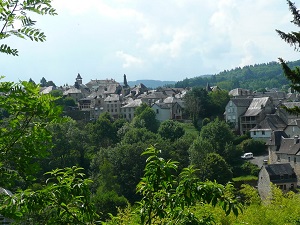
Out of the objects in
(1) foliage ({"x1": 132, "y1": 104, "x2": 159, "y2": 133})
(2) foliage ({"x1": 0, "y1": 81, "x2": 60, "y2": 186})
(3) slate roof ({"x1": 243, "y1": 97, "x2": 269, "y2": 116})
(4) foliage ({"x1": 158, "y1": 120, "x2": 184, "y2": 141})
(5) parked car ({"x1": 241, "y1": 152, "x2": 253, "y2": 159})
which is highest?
(2) foliage ({"x1": 0, "y1": 81, "x2": 60, "y2": 186})

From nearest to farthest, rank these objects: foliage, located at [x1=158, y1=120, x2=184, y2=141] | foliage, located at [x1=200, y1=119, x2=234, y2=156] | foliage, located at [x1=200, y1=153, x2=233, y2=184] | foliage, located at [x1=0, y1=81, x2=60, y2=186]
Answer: foliage, located at [x1=0, y1=81, x2=60, y2=186] < foliage, located at [x1=200, y1=153, x2=233, y2=184] < foliage, located at [x1=200, y1=119, x2=234, y2=156] < foliage, located at [x1=158, y1=120, x2=184, y2=141]

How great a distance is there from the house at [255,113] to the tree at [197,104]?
9283mm

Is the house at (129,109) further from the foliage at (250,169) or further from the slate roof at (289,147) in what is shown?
the slate roof at (289,147)

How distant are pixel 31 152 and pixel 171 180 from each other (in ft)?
6.38

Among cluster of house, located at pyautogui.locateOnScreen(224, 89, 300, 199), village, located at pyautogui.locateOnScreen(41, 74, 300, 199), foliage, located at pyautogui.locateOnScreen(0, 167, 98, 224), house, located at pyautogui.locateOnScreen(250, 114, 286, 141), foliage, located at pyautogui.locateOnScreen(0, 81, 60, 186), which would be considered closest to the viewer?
foliage, located at pyautogui.locateOnScreen(0, 167, 98, 224)

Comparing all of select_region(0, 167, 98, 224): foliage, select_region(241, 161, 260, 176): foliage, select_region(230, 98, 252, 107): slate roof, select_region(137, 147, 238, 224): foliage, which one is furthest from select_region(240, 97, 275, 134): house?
select_region(0, 167, 98, 224): foliage

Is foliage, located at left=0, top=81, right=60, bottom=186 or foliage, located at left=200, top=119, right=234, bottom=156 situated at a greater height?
foliage, located at left=0, top=81, right=60, bottom=186

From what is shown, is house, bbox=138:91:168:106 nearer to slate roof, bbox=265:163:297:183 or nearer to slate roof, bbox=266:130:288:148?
slate roof, bbox=266:130:288:148

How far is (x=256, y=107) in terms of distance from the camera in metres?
77.8

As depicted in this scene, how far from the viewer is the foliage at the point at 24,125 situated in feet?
18.8

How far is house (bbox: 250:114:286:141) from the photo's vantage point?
224ft

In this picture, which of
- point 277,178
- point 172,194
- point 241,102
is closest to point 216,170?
point 277,178

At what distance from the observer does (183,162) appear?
5862 cm

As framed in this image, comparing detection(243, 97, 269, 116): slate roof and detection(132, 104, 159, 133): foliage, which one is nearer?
detection(243, 97, 269, 116): slate roof
